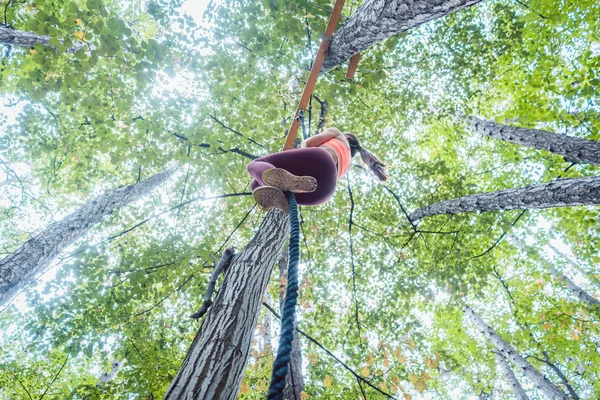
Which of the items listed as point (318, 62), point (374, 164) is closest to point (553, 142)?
point (374, 164)

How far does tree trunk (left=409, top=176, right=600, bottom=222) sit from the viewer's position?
10.9ft

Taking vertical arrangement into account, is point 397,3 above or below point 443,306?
below

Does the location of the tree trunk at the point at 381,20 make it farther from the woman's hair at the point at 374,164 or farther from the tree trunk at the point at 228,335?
the tree trunk at the point at 228,335

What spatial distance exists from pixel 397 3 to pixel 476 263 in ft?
19.1

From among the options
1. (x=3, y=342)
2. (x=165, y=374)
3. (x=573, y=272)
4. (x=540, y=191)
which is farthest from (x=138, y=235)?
(x=573, y=272)

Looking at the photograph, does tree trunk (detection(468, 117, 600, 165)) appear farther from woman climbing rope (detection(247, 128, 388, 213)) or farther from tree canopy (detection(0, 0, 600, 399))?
woman climbing rope (detection(247, 128, 388, 213))

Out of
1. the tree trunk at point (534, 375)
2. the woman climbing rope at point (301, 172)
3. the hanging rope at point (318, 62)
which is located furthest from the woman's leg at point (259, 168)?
the tree trunk at point (534, 375)

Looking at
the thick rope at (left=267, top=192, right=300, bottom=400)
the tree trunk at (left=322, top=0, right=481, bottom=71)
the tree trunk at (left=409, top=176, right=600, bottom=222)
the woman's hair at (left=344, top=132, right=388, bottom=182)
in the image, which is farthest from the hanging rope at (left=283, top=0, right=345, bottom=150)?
the tree trunk at (left=409, top=176, right=600, bottom=222)

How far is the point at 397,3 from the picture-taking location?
7.80 feet

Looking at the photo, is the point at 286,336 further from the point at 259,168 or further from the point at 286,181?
the point at 259,168

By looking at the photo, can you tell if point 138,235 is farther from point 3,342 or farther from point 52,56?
point 3,342

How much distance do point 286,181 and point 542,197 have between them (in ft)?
12.2

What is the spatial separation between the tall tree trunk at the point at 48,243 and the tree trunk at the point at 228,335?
13.1 feet

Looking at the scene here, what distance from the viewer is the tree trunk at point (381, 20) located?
2271 millimetres
